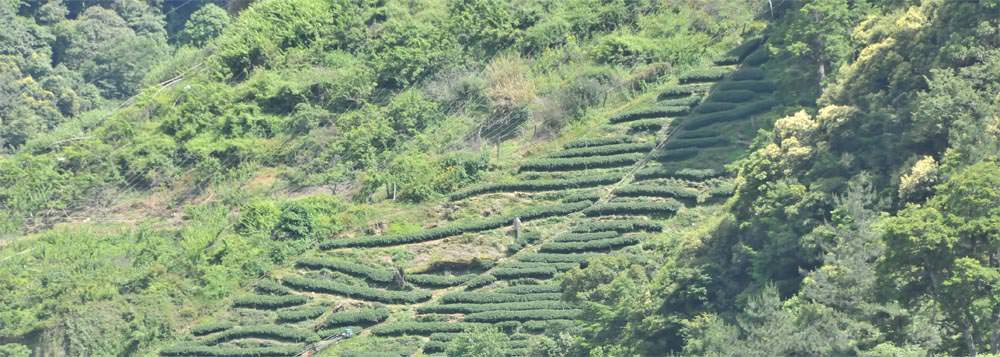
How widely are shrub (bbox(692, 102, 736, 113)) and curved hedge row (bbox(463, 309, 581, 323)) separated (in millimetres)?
13047

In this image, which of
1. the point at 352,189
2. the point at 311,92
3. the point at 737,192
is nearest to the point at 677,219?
the point at 737,192

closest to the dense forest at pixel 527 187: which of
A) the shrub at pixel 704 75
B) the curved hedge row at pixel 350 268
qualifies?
the curved hedge row at pixel 350 268

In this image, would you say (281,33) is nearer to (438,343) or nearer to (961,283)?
(438,343)

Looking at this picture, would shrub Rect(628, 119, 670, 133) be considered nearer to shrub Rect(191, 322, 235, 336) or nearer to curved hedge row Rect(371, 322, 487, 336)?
curved hedge row Rect(371, 322, 487, 336)

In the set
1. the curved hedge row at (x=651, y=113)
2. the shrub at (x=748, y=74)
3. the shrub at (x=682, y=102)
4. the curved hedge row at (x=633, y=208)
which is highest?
the shrub at (x=748, y=74)

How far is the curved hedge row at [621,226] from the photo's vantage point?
7125 cm

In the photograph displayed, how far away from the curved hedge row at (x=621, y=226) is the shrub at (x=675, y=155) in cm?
391

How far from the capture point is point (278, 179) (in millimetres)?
81375

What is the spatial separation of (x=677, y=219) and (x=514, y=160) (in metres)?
9.26

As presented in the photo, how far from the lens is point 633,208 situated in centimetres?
7269

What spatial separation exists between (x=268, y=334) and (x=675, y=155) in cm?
1566

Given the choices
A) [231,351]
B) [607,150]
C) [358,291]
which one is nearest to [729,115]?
[607,150]

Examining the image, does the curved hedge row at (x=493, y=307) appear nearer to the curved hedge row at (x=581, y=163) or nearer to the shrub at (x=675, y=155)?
the curved hedge row at (x=581, y=163)

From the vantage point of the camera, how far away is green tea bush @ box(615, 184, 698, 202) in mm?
72387
